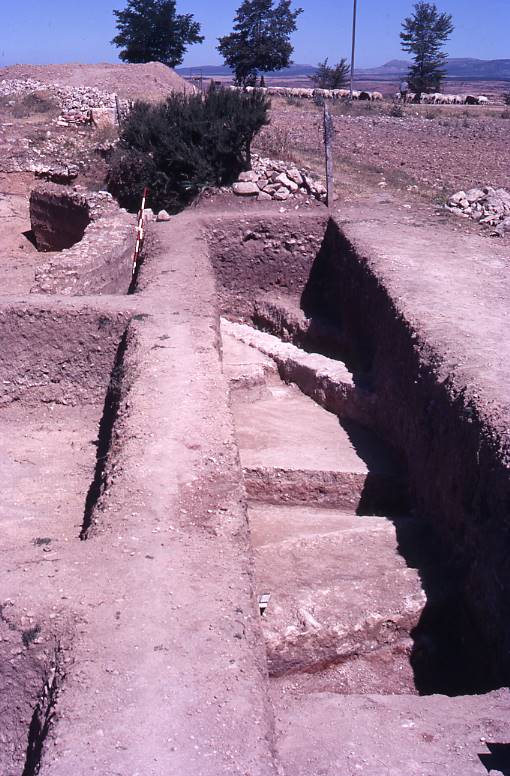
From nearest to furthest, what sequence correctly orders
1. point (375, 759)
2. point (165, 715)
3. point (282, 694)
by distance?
1. point (165, 715)
2. point (375, 759)
3. point (282, 694)

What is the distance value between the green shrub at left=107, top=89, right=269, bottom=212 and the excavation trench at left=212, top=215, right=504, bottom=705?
200 centimetres

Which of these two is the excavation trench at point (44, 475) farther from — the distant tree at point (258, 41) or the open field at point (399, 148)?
the distant tree at point (258, 41)

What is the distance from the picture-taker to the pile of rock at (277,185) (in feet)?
34.5

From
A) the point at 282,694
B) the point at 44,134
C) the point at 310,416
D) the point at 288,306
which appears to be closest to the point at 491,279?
the point at 310,416

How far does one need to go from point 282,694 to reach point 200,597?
948 millimetres

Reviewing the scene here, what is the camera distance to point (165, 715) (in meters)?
2.47

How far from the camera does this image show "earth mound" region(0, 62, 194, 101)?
25.6m

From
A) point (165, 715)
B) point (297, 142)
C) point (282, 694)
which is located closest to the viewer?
point (165, 715)

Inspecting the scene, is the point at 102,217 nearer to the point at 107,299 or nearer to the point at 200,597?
the point at 107,299

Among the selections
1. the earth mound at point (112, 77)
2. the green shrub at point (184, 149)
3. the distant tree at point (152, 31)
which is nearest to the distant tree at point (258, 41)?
the distant tree at point (152, 31)

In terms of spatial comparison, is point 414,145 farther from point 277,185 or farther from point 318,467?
point 318,467

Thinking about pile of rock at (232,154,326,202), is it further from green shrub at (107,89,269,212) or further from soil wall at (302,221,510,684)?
soil wall at (302,221,510,684)

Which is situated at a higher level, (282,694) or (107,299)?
(107,299)

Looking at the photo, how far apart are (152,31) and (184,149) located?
101 ft
